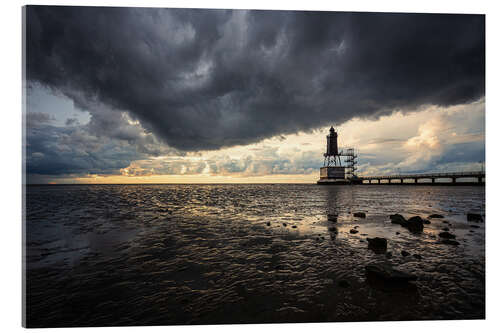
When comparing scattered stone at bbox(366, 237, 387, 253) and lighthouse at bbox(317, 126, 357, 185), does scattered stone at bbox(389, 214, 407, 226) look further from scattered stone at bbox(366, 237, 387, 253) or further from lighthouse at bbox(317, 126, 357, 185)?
lighthouse at bbox(317, 126, 357, 185)

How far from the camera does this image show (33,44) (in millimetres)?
6715

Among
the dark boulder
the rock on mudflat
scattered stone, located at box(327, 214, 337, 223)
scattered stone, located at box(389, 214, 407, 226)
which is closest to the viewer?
the rock on mudflat

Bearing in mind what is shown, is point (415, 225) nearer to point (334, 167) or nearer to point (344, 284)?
point (344, 284)

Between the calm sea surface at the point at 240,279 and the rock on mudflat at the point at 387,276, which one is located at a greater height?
the rock on mudflat at the point at 387,276

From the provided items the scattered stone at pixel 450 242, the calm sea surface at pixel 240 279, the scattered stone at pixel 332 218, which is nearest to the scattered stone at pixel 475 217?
the calm sea surface at pixel 240 279

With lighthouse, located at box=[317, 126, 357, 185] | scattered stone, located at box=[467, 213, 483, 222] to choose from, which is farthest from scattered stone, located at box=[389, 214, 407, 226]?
lighthouse, located at box=[317, 126, 357, 185]

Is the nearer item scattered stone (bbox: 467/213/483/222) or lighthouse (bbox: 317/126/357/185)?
scattered stone (bbox: 467/213/483/222)

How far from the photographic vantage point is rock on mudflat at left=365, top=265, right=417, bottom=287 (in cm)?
612

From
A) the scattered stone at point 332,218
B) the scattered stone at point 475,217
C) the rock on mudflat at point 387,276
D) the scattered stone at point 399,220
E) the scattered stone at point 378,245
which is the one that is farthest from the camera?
the scattered stone at point 332,218

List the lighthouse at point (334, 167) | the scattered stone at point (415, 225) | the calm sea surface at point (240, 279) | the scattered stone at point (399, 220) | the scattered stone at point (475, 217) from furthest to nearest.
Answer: the lighthouse at point (334, 167) < the scattered stone at point (475, 217) < the scattered stone at point (399, 220) < the scattered stone at point (415, 225) < the calm sea surface at point (240, 279)

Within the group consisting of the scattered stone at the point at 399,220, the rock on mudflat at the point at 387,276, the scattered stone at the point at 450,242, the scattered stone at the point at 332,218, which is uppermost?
the rock on mudflat at the point at 387,276

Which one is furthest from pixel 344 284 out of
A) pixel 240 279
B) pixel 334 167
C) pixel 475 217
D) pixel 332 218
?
pixel 334 167

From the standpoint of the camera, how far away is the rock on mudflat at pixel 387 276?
6.12 meters

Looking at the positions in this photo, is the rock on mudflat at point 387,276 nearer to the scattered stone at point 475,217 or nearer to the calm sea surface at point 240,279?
the calm sea surface at point 240,279
